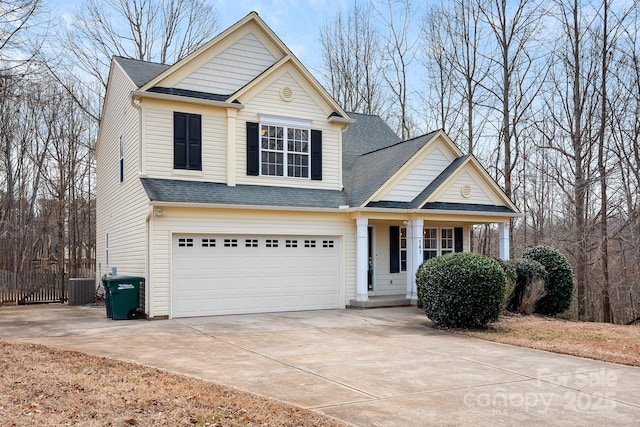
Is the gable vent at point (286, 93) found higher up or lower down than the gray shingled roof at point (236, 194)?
higher up

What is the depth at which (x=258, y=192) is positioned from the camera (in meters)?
14.9

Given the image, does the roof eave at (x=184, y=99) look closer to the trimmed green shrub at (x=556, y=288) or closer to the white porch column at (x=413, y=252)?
the white porch column at (x=413, y=252)

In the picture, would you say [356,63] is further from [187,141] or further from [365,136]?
[187,141]

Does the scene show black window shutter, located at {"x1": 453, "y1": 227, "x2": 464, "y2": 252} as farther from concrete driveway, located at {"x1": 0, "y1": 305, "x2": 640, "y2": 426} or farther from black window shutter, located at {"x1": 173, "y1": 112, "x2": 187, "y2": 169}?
black window shutter, located at {"x1": 173, "y1": 112, "x2": 187, "y2": 169}

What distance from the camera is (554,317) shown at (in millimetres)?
15602

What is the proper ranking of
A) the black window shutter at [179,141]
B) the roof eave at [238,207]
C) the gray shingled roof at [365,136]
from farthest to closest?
1. the gray shingled roof at [365,136]
2. the black window shutter at [179,141]
3. the roof eave at [238,207]

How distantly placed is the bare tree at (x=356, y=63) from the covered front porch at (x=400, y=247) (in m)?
13.5

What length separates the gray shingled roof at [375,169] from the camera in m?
16.0

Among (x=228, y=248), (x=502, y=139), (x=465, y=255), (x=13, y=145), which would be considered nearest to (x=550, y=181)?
(x=502, y=139)

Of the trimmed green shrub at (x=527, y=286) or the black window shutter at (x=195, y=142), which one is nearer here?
the black window shutter at (x=195, y=142)

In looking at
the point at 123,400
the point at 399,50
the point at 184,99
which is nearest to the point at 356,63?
the point at 399,50

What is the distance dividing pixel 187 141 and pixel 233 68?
277 centimetres

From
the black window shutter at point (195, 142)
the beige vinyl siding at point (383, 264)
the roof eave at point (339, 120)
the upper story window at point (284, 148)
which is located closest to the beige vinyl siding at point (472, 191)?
the beige vinyl siding at point (383, 264)

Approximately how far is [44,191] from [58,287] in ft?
44.1
